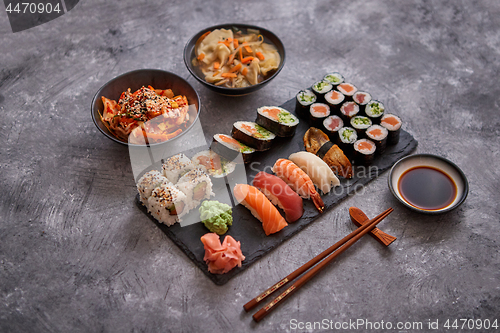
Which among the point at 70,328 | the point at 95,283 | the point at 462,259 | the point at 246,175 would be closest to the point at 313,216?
the point at 246,175

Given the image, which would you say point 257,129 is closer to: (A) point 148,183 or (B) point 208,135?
(B) point 208,135

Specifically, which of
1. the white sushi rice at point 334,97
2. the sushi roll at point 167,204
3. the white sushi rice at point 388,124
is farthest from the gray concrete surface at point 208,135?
the white sushi rice at point 334,97

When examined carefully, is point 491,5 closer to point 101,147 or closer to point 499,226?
point 499,226

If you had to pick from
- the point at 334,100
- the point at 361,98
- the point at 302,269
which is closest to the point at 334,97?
the point at 334,100

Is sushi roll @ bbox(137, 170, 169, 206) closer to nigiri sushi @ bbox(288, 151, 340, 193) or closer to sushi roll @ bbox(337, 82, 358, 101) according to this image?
nigiri sushi @ bbox(288, 151, 340, 193)

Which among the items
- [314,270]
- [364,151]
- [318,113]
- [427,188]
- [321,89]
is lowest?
[314,270]

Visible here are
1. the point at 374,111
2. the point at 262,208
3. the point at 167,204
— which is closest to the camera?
the point at 167,204
